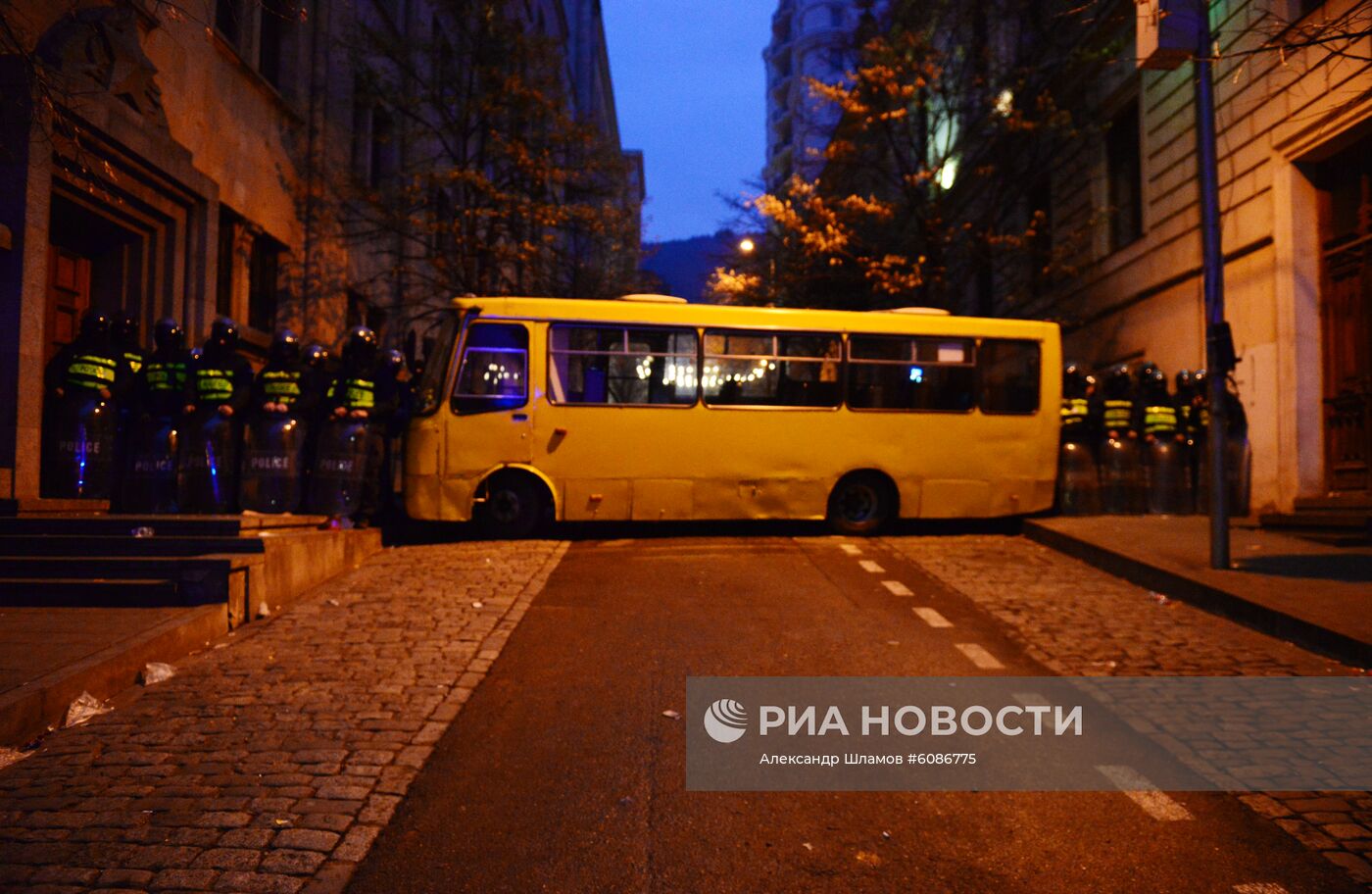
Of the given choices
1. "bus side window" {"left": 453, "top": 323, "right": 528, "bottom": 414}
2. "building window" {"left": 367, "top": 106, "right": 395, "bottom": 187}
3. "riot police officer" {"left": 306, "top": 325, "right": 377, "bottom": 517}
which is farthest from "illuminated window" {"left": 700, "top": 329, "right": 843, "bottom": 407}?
"building window" {"left": 367, "top": 106, "right": 395, "bottom": 187}

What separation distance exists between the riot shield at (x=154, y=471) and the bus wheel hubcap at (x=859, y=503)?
793cm

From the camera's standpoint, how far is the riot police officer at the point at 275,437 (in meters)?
→ 10.4

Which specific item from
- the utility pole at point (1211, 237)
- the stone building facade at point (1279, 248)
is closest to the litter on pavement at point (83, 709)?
the utility pole at point (1211, 237)

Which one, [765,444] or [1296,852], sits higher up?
[765,444]

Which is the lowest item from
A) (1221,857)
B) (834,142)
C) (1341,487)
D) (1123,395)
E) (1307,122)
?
(1221,857)

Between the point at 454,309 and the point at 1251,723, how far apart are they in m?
9.55

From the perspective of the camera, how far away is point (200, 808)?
414 cm

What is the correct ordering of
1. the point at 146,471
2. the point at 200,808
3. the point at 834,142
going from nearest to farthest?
the point at 200,808, the point at 146,471, the point at 834,142

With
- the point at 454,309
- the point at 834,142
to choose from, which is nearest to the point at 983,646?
the point at 454,309

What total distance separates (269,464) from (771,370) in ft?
20.1

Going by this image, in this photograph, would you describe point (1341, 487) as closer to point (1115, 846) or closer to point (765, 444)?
point (765, 444)

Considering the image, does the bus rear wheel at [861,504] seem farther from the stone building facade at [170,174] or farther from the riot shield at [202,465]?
the stone building facade at [170,174]

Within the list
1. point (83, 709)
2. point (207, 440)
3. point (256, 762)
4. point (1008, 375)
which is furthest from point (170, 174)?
point (1008, 375)

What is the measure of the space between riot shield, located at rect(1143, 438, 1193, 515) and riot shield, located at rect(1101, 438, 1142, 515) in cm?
18
